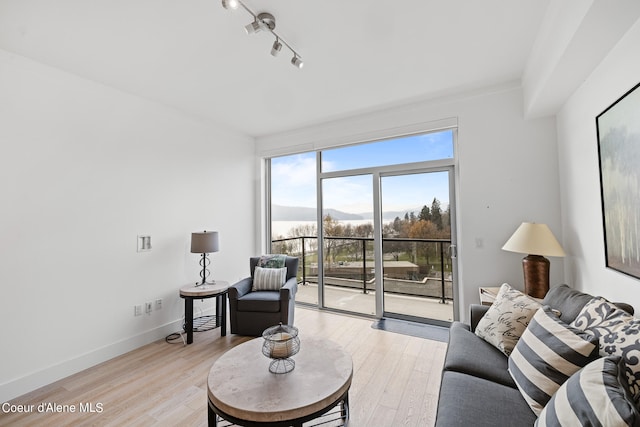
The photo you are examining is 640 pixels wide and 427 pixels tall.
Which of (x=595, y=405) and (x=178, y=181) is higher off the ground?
(x=178, y=181)

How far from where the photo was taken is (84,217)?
255cm

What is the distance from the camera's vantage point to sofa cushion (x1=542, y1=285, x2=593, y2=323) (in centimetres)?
149

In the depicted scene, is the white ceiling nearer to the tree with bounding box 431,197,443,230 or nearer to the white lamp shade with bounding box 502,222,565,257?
the tree with bounding box 431,197,443,230

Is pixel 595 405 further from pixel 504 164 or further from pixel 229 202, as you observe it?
pixel 229 202

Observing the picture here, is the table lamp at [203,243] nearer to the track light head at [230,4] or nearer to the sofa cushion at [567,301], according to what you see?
the track light head at [230,4]

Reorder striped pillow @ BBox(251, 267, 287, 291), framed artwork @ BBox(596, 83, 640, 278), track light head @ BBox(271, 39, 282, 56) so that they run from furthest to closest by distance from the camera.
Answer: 1. striped pillow @ BBox(251, 267, 287, 291)
2. track light head @ BBox(271, 39, 282, 56)
3. framed artwork @ BBox(596, 83, 640, 278)

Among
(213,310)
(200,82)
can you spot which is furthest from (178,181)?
(213,310)

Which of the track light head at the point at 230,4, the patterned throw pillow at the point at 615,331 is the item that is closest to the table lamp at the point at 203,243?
→ the track light head at the point at 230,4

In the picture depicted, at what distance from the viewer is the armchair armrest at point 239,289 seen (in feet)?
9.88

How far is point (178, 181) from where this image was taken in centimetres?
337

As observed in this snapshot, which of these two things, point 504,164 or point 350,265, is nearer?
point 504,164

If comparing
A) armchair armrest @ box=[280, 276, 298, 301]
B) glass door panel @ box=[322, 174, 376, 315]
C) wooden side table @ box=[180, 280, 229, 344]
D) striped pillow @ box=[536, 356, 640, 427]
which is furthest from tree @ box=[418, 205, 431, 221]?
wooden side table @ box=[180, 280, 229, 344]

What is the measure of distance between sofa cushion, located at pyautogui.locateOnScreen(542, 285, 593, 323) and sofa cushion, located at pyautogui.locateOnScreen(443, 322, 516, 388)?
427 millimetres

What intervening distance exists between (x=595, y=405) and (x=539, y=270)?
1835 millimetres
